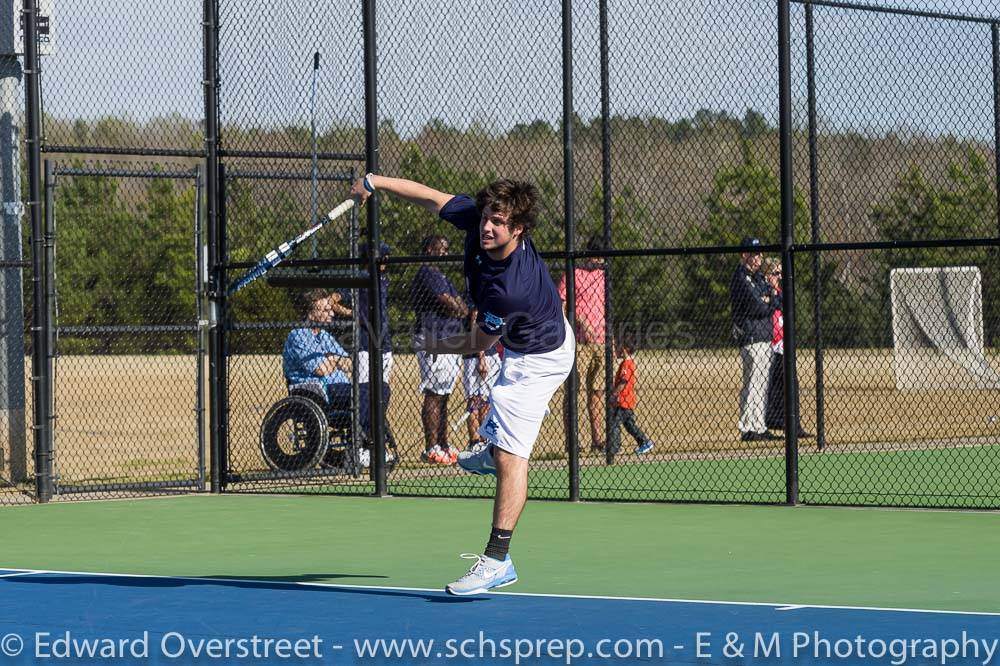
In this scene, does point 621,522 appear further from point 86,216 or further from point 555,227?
point 86,216

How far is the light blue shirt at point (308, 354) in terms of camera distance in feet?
47.8

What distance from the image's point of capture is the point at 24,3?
12.7m

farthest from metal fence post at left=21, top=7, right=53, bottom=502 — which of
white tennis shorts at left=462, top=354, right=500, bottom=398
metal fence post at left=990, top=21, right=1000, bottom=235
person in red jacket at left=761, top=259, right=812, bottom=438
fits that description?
metal fence post at left=990, top=21, right=1000, bottom=235

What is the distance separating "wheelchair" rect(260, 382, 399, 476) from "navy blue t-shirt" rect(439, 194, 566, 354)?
595cm

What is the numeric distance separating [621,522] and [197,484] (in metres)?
3.90

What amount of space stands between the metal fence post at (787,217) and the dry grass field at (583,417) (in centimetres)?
400

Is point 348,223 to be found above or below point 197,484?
above

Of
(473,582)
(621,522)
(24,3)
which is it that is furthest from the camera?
(24,3)

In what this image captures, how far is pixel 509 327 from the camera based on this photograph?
26.7 feet

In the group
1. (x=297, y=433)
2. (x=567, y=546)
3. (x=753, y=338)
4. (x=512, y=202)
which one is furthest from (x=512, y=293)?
(x=753, y=338)

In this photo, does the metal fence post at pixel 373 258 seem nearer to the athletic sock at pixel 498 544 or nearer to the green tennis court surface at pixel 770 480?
the green tennis court surface at pixel 770 480

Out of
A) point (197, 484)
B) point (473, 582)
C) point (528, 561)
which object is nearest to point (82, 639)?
point (473, 582)

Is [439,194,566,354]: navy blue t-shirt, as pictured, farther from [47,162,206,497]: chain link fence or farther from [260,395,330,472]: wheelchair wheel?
[260,395,330,472]: wheelchair wheel

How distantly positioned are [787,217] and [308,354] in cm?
466
